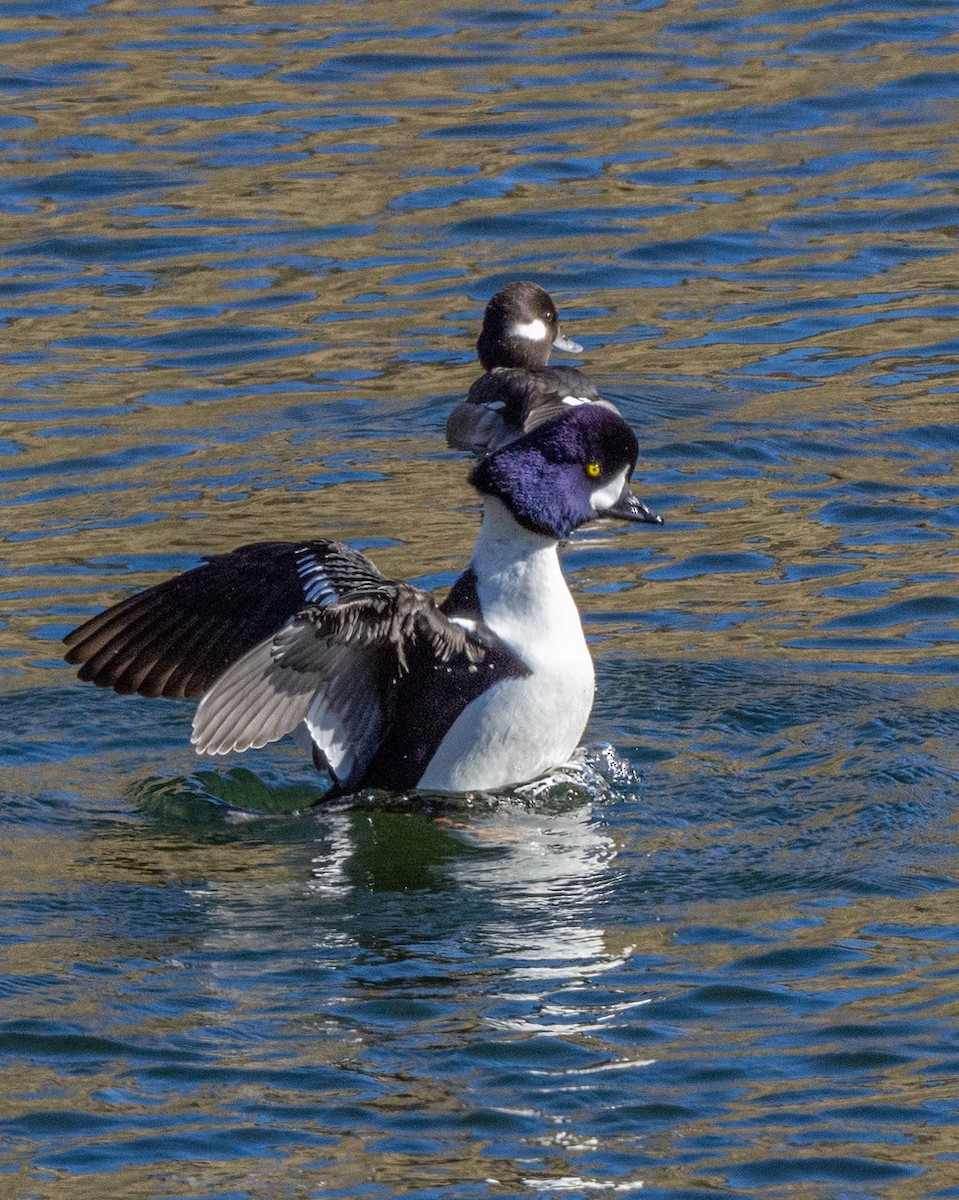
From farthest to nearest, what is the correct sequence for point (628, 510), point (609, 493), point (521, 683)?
point (628, 510) < point (609, 493) < point (521, 683)

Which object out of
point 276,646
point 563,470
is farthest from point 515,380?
point 276,646

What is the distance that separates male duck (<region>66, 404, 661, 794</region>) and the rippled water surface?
8.7 inches

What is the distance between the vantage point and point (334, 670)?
7125mm

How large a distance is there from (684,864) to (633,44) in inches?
448

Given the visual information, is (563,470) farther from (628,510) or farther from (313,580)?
(313,580)

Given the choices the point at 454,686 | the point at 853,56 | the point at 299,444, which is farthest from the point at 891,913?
the point at 853,56

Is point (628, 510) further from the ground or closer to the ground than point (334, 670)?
further from the ground

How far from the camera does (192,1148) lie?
532 centimetres

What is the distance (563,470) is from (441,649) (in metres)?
0.71

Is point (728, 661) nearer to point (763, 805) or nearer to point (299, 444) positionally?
point (763, 805)

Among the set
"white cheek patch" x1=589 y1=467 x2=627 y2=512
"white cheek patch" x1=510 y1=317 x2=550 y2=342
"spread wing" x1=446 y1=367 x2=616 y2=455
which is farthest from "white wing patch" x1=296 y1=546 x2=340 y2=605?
"white cheek patch" x1=510 y1=317 x2=550 y2=342

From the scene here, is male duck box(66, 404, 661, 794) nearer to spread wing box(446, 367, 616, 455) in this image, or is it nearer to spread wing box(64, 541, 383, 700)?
spread wing box(64, 541, 383, 700)

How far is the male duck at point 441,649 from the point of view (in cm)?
718

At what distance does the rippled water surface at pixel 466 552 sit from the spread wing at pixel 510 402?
0.19 meters
